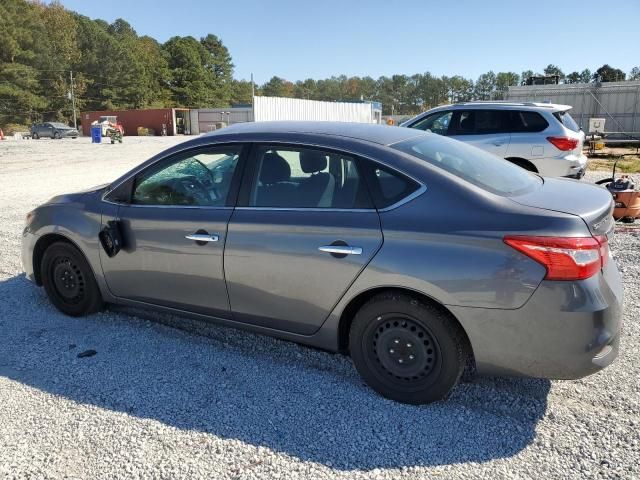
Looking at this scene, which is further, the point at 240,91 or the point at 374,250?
the point at 240,91

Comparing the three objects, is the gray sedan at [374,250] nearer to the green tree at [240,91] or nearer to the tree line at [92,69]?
the tree line at [92,69]

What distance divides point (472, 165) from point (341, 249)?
1.03 meters

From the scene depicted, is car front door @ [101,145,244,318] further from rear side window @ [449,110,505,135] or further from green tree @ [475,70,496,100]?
green tree @ [475,70,496,100]

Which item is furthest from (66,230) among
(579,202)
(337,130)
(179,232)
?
(579,202)

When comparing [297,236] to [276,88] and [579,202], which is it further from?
[276,88]

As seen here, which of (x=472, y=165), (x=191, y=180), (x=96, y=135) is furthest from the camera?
(x=96, y=135)

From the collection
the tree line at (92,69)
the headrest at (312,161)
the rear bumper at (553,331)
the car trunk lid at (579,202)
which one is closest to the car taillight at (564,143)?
the car trunk lid at (579,202)

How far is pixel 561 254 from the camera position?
102 inches

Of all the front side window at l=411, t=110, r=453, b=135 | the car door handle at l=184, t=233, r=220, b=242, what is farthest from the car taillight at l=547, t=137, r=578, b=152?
the car door handle at l=184, t=233, r=220, b=242

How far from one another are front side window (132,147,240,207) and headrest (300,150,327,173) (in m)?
0.48

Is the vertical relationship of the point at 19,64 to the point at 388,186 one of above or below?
above

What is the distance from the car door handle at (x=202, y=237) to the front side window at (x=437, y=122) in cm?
672

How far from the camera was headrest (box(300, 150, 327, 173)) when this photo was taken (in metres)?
3.30

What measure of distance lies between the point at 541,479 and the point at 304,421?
1.23m
